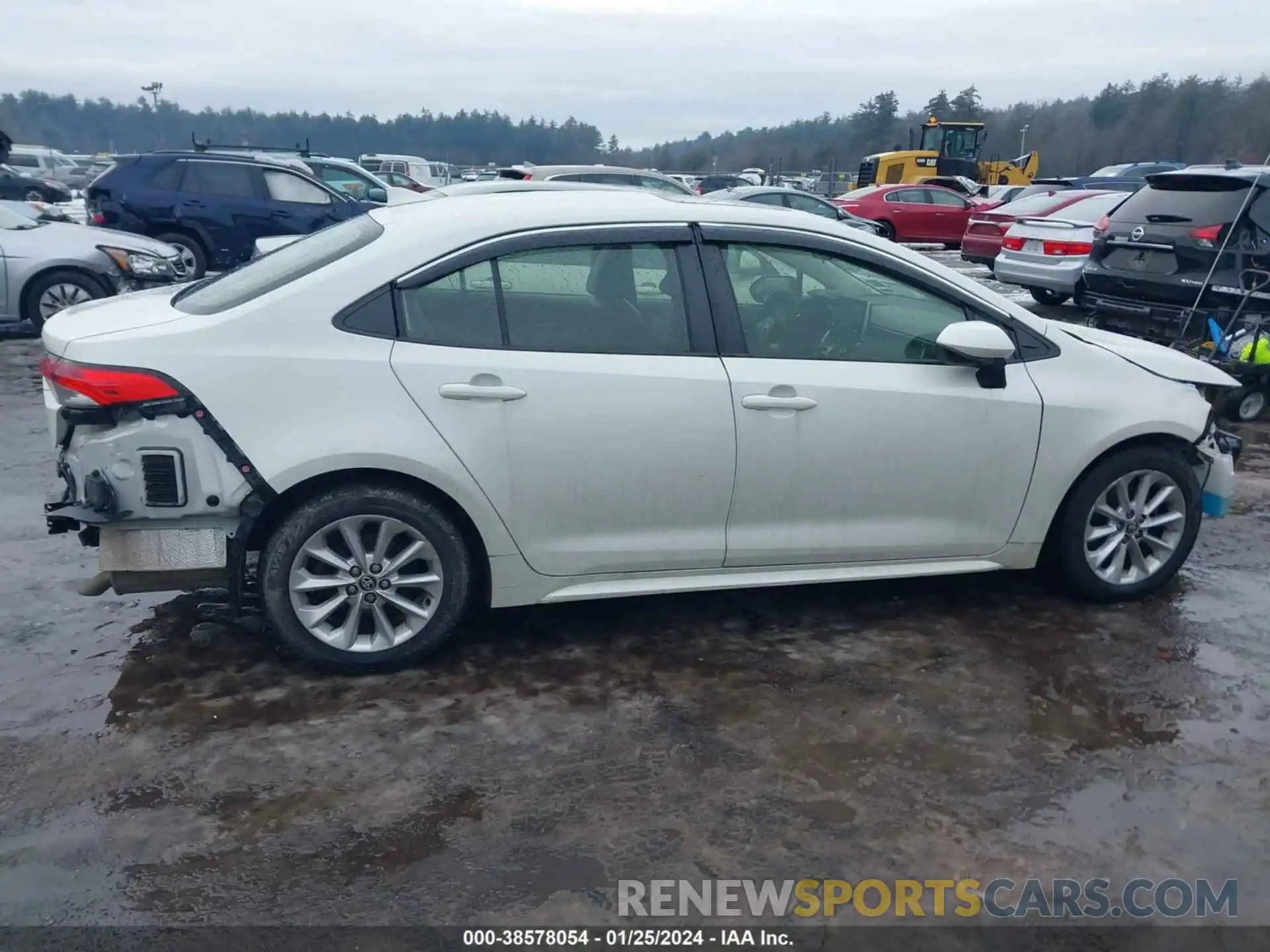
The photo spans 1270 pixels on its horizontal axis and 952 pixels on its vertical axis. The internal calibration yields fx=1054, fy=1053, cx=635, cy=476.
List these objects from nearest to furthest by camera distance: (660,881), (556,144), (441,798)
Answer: (660,881) → (441,798) → (556,144)

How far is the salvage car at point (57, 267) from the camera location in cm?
983

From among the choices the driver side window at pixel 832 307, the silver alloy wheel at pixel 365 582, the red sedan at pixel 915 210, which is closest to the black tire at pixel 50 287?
the silver alloy wheel at pixel 365 582

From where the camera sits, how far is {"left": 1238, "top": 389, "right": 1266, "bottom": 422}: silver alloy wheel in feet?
26.5

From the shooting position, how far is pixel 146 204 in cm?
1338

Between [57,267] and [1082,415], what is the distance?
9340 mm

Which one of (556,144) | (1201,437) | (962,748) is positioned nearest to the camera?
(962,748)

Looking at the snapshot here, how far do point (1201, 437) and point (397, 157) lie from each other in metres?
36.9

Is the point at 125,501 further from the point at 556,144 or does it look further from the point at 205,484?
the point at 556,144

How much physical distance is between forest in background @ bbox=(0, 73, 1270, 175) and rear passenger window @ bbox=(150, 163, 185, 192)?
60.5 meters

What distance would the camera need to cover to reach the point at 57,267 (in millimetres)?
9914

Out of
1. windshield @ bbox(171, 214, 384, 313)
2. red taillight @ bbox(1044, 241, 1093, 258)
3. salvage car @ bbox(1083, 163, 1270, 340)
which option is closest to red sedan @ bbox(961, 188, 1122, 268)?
red taillight @ bbox(1044, 241, 1093, 258)

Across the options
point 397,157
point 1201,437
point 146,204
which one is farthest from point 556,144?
point 1201,437

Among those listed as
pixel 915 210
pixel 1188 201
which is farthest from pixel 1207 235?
pixel 915 210

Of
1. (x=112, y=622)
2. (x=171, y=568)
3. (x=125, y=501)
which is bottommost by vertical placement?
(x=112, y=622)
